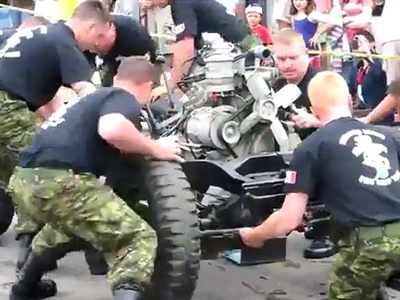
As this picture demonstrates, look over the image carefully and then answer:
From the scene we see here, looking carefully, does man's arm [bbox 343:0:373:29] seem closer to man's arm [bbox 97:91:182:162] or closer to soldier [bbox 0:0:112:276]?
soldier [bbox 0:0:112:276]

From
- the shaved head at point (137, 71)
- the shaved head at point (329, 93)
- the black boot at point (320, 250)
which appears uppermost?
the shaved head at point (137, 71)

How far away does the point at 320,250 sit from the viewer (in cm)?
641

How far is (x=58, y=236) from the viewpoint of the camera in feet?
16.6

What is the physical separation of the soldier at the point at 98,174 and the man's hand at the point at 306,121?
98 cm

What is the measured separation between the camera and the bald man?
4.41 meters

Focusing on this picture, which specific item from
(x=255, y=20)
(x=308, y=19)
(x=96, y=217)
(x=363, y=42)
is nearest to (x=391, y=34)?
(x=363, y=42)

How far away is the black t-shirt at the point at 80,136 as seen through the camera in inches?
186

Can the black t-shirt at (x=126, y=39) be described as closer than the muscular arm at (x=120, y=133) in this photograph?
No

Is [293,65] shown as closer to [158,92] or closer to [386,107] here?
[386,107]

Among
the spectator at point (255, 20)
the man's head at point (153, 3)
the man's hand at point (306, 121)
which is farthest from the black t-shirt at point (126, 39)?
the spectator at point (255, 20)

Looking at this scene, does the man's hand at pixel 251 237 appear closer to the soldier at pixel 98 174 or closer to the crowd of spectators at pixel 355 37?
the soldier at pixel 98 174

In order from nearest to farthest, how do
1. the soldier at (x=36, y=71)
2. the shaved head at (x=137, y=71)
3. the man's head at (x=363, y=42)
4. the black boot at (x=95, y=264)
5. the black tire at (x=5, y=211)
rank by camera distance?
the shaved head at (x=137, y=71) → the soldier at (x=36, y=71) → the black boot at (x=95, y=264) → the black tire at (x=5, y=211) → the man's head at (x=363, y=42)

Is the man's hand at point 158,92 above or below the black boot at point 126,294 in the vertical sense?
above

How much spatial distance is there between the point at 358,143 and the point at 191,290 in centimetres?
112
